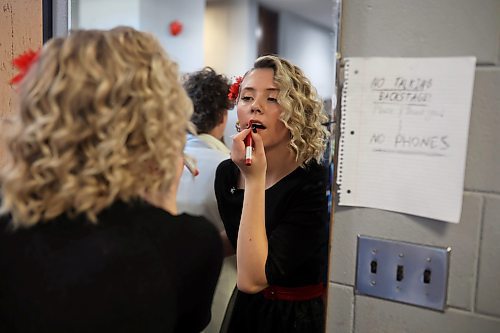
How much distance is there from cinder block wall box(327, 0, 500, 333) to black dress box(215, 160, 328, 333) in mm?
324

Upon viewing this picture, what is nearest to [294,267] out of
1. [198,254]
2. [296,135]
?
[296,135]

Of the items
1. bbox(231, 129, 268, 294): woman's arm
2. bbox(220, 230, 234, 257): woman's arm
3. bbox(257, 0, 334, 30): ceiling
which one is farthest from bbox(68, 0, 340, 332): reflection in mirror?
bbox(231, 129, 268, 294): woman's arm

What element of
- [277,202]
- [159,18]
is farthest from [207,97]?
[159,18]

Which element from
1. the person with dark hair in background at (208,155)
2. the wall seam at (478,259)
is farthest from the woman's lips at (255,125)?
the wall seam at (478,259)

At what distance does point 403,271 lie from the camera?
679 mm

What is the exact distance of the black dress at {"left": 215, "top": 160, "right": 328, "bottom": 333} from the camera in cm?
103

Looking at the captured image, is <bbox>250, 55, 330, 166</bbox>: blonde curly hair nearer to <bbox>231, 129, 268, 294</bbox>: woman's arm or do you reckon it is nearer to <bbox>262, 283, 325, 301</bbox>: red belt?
<bbox>231, 129, 268, 294</bbox>: woman's arm

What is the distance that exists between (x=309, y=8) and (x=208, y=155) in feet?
8.94

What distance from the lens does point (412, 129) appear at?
0.65m

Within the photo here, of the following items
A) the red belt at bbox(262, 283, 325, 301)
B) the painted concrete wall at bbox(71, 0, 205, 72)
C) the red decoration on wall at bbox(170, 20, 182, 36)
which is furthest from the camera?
the red decoration on wall at bbox(170, 20, 182, 36)

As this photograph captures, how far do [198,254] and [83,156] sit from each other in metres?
0.21

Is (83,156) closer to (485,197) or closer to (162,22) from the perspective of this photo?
(485,197)

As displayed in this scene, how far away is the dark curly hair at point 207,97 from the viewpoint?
1.58m

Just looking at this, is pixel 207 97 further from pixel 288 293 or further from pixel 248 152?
pixel 288 293
